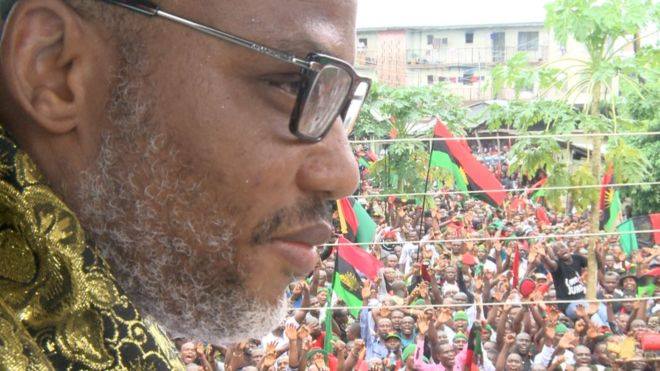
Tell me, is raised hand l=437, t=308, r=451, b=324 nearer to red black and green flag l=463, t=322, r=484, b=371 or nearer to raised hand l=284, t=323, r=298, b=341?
red black and green flag l=463, t=322, r=484, b=371

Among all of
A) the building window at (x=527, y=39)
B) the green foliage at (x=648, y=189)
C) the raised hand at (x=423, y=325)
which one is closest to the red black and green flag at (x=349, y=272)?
the raised hand at (x=423, y=325)

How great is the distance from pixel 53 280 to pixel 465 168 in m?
4.65

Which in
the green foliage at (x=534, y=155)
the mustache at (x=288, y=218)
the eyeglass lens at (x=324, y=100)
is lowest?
the mustache at (x=288, y=218)

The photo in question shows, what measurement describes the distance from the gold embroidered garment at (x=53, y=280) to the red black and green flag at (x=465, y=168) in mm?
4562

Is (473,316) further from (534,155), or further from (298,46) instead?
(298,46)

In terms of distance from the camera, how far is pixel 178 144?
69 cm

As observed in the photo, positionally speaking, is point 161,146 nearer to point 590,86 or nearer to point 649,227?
point 590,86

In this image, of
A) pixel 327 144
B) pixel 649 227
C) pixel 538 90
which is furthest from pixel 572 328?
pixel 327 144

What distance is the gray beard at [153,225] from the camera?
2.26 feet

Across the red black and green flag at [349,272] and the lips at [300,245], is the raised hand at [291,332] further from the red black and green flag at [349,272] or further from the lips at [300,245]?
the lips at [300,245]

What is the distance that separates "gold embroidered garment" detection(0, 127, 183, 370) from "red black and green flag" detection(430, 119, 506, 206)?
4.56 meters

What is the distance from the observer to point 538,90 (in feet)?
18.2

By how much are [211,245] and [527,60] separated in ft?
16.5

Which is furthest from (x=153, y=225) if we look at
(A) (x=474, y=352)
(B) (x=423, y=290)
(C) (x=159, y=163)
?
(B) (x=423, y=290)
